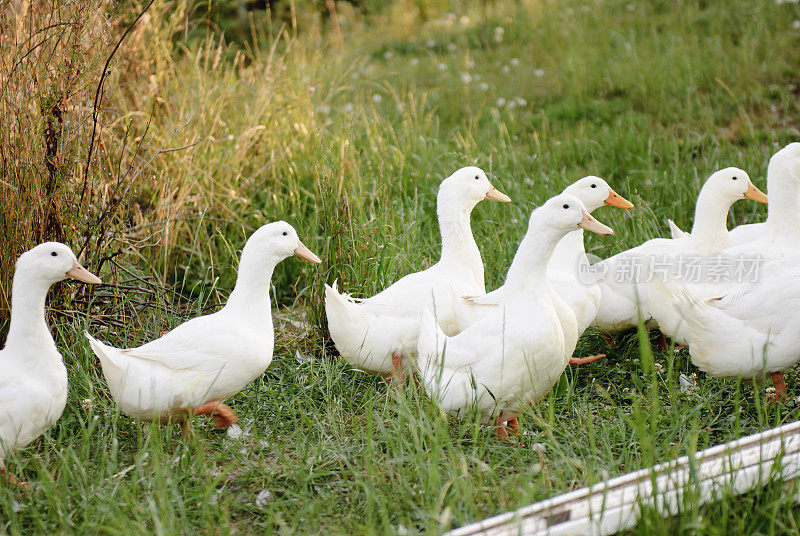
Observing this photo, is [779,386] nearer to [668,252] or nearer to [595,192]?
[668,252]

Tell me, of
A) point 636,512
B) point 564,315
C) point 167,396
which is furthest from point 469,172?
point 636,512

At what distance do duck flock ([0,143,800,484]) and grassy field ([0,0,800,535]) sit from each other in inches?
6.8

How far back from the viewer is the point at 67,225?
382 cm

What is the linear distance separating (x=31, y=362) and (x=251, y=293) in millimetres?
873

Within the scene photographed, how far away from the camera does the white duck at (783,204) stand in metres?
3.98

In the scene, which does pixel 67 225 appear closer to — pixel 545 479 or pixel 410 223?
pixel 410 223

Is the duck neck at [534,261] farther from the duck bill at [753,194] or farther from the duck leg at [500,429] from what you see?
the duck bill at [753,194]

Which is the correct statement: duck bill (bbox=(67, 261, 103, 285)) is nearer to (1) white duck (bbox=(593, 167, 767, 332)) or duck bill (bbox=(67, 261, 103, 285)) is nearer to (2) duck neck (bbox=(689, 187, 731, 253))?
(1) white duck (bbox=(593, 167, 767, 332))

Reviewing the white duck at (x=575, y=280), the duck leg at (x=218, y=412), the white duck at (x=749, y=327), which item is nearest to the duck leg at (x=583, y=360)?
the white duck at (x=575, y=280)

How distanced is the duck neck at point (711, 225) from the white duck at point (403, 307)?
3.72 feet

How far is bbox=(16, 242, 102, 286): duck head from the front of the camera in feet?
9.76

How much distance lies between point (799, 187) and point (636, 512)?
2426 millimetres

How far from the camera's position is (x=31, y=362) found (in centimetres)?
296

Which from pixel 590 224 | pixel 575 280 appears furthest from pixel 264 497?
pixel 575 280
